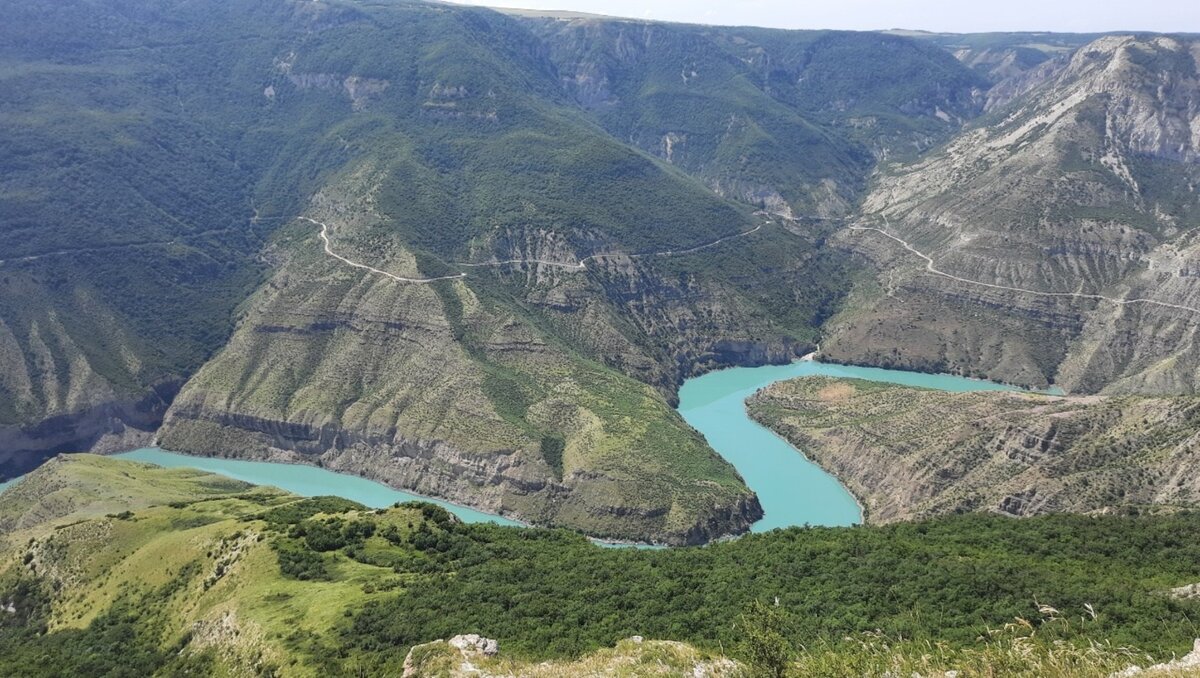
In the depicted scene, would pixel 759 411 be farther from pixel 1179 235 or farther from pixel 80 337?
pixel 80 337

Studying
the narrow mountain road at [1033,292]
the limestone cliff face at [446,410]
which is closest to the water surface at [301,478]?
the limestone cliff face at [446,410]

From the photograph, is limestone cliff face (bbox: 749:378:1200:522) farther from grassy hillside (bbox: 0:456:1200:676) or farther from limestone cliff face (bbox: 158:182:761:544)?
limestone cliff face (bbox: 158:182:761:544)

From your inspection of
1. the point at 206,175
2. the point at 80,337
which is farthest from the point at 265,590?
the point at 206,175

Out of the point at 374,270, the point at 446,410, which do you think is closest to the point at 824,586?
the point at 446,410

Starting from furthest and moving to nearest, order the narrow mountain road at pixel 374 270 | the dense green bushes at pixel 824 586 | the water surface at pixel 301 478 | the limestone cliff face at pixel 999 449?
1. the narrow mountain road at pixel 374 270
2. the water surface at pixel 301 478
3. the limestone cliff face at pixel 999 449
4. the dense green bushes at pixel 824 586

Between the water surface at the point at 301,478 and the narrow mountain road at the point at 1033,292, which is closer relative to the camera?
the water surface at the point at 301,478

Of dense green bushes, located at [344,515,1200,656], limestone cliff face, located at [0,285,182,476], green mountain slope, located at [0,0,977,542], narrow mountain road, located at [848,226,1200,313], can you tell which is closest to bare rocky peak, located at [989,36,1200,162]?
narrow mountain road, located at [848,226,1200,313]

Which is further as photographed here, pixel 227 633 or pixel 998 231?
pixel 998 231

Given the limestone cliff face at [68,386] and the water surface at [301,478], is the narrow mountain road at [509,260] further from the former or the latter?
the water surface at [301,478]
